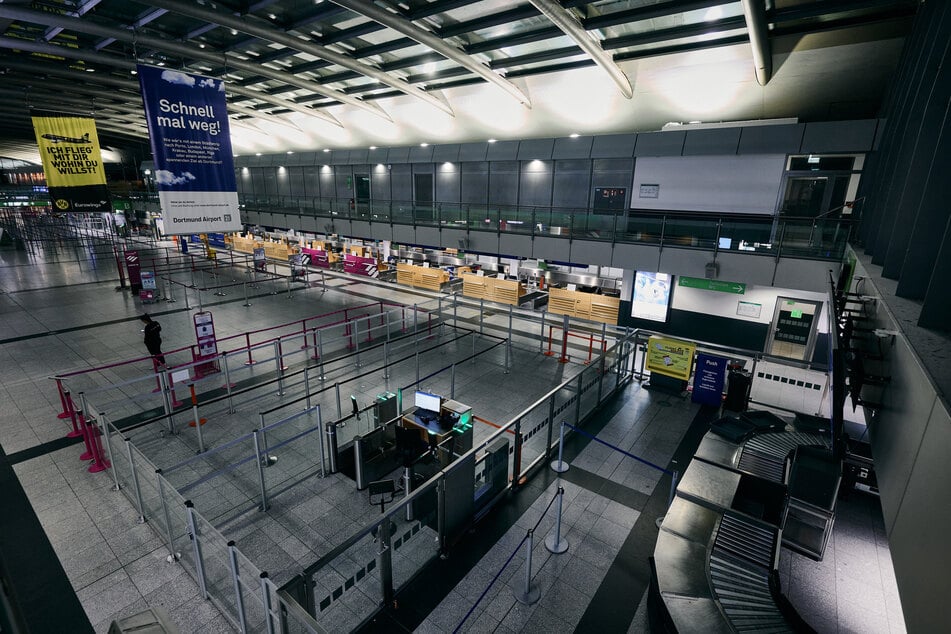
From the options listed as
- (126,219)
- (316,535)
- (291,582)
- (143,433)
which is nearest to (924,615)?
(291,582)

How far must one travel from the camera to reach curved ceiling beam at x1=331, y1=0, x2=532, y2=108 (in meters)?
12.2

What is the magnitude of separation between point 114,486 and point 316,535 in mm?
3613

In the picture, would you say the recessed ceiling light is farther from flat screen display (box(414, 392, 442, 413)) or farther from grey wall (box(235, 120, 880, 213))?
flat screen display (box(414, 392, 442, 413))

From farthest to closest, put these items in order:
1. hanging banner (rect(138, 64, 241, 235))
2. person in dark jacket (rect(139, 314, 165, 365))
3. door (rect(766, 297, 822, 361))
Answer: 1. door (rect(766, 297, 822, 361))
2. person in dark jacket (rect(139, 314, 165, 365))
3. hanging banner (rect(138, 64, 241, 235))

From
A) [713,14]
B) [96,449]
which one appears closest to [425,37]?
[713,14]

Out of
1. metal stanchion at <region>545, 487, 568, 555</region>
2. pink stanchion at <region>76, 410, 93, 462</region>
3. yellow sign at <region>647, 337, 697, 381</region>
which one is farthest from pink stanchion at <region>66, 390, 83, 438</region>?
yellow sign at <region>647, 337, 697, 381</region>

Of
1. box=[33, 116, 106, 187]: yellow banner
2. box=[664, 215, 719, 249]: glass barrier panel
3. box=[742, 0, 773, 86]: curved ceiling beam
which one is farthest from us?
box=[33, 116, 106, 187]: yellow banner

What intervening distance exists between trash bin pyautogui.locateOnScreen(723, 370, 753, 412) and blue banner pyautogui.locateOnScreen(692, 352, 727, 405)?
25cm

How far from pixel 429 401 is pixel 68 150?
17889 mm

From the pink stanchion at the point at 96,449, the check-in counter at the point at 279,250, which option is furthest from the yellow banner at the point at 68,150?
the check-in counter at the point at 279,250

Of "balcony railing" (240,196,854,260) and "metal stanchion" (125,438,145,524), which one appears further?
"balcony railing" (240,196,854,260)

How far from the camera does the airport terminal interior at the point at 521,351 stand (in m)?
4.76

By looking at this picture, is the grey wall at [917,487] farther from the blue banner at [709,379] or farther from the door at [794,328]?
the door at [794,328]

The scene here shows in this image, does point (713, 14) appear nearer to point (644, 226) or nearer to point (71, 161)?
point (644, 226)
